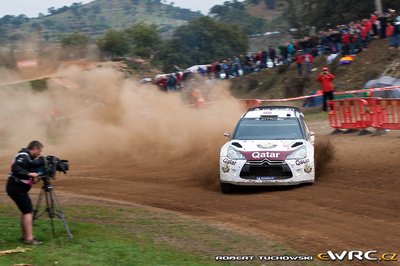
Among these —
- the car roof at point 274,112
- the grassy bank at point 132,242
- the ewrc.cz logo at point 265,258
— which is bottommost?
the ewrc.cz logo at point 265,258

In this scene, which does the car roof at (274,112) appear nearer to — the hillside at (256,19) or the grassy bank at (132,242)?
the grassy bank at (132,242)

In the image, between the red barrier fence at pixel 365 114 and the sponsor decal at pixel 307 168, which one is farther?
the red barrier fence at pixel 365 114

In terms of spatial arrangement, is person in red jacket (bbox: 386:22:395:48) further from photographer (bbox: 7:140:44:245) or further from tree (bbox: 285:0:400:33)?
photographer (bbox: 7:140:44:245)

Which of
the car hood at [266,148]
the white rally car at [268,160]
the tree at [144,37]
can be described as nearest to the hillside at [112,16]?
the tree at [144,37]

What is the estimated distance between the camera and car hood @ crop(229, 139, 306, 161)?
13.1 metres

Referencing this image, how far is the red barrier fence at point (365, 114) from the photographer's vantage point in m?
19.2

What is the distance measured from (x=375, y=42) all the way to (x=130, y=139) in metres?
16.3

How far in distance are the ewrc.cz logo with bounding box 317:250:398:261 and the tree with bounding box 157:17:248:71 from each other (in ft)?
166

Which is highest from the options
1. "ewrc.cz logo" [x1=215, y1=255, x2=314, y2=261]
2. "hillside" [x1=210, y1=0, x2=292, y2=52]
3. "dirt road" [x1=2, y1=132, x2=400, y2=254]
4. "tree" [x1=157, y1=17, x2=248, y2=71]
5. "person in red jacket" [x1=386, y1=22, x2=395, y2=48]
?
"hillside" [x1=210, y1=0, x2=292, y2=52]

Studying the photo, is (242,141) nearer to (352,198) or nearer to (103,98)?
(352,198)

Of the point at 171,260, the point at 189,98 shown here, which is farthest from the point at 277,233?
the point at 189,98

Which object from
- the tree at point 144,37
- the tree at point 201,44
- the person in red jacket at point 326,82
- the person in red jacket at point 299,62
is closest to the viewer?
the person in red jacket at point 326,82

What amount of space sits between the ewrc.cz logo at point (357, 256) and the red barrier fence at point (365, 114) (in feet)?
37.1

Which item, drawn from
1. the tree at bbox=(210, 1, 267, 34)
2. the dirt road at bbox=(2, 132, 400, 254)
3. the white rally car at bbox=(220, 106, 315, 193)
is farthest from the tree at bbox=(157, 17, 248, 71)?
the white rally car at bbox=(220, 106, 315, 193)
